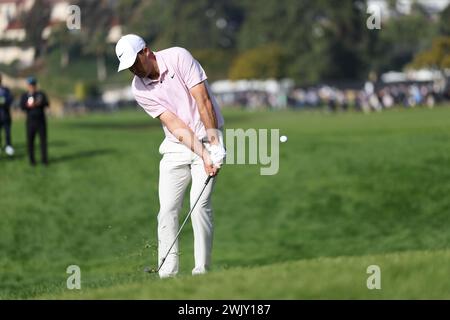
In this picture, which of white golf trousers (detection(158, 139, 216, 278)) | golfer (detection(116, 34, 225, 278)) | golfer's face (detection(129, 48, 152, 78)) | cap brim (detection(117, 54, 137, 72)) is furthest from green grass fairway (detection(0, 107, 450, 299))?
Answer: cap brim (detection(117, 54, 137, 72))

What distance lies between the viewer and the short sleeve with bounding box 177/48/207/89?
10.2 meters

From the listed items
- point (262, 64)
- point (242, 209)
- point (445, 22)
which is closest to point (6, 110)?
point (242, 209)

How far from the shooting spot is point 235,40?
173 meters

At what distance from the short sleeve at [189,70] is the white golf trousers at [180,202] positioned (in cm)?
73

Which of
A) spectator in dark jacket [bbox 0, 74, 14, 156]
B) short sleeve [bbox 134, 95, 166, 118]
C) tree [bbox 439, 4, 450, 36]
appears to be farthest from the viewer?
tree [bbox 439, 4, 450, 36]

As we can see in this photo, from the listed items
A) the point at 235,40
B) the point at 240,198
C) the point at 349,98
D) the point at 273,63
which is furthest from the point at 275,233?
the point at 235,40

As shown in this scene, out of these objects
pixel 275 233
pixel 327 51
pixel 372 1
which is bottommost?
pixel 275 233

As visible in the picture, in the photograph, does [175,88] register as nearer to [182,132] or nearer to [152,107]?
[152,107]

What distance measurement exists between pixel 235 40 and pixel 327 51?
43023mm

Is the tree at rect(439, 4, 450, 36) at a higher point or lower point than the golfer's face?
higher

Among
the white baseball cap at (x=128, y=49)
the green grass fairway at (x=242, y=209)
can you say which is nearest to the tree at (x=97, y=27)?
the green grass fairway at (x=242, y=209)

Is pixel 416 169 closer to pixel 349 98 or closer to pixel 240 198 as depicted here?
pixel 240 198

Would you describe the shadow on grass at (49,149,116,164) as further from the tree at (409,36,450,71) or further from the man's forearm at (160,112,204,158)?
the tree at (409,36,450,71)

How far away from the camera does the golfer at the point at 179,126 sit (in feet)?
33.3
